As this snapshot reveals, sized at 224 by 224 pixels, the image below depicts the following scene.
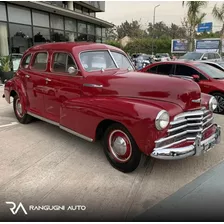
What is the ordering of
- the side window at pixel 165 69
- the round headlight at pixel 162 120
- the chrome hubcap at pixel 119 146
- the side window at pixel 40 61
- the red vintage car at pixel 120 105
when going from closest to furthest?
the round headlight at pixel 162 120 → the red vintage car at pixel 120 105 → the chrome hubcap at pixel 119 146 → the side window at pixel 40 61 → the side window at pixel 165 69

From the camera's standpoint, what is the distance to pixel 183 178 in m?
3.55

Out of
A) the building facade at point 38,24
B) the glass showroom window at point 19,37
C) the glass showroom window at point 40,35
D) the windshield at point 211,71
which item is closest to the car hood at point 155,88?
the windshield at point 211,71

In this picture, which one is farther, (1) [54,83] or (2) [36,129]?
(2) [36,129]

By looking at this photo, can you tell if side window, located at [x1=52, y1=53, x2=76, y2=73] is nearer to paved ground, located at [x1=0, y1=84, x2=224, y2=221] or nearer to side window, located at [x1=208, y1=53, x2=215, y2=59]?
paved ground, located at [x1=0, y1=84, x2=224, y2=221]

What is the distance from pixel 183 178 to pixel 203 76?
4.58 m

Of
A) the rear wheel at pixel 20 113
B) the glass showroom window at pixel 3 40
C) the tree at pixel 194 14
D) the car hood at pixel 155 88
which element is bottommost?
the rear wheel at pixel 20 113

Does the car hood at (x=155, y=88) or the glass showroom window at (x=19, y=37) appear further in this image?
the glass showroom window at (x=19, y=37)

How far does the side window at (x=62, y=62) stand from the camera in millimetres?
4523

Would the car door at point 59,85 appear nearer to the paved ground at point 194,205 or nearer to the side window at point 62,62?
the side window at point 62,62

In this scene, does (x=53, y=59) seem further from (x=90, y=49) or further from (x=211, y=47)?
(x=211, y=47)

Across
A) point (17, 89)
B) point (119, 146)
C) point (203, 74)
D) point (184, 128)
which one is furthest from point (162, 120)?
point (203, 74)

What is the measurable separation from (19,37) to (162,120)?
14.1 m

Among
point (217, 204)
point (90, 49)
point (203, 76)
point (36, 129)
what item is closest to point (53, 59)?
point (90, 49)

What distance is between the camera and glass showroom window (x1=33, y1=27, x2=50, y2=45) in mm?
16078
